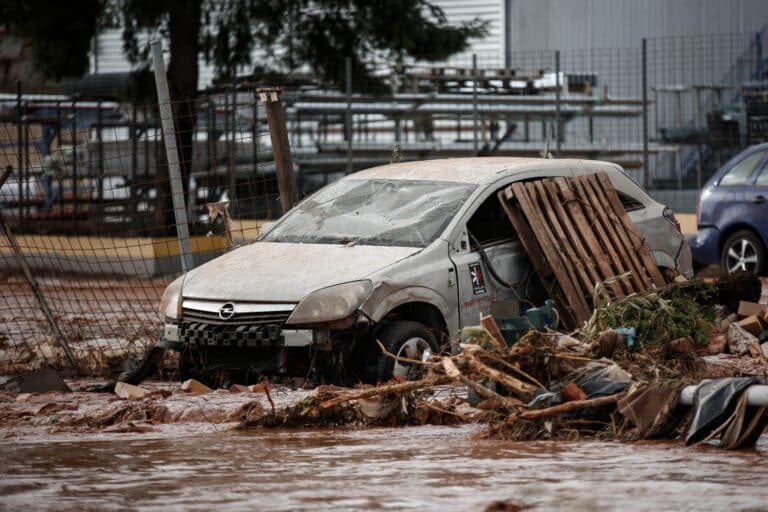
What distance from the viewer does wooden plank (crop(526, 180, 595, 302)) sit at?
384 inches

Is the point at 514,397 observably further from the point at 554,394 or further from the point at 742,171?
the point at 742,171

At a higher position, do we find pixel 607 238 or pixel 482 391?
pixel 607 238

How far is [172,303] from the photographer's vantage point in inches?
351

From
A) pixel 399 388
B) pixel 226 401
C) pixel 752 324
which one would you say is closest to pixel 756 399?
pixel 399 388

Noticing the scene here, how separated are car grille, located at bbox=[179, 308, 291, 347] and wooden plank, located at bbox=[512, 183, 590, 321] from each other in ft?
7.06

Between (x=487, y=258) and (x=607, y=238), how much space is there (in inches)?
51.5

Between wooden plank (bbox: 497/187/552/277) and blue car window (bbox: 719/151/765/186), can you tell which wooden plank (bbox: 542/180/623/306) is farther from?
blue car window (bbox: 719/151/765/186)

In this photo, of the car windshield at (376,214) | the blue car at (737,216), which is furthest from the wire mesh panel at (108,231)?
the blue car at (737,216)

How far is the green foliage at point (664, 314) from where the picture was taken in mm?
8820

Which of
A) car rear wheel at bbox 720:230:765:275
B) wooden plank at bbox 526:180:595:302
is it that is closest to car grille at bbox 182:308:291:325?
wooden plank at bbox 526:180:595:302

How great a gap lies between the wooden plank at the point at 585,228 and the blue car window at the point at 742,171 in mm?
6248

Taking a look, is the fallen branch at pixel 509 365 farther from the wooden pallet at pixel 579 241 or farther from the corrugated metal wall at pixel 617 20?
the corrugated metal wall at pixel 617 20

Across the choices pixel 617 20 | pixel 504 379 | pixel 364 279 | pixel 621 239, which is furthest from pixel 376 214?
pixel 617 20

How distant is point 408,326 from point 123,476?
2.87 meters
